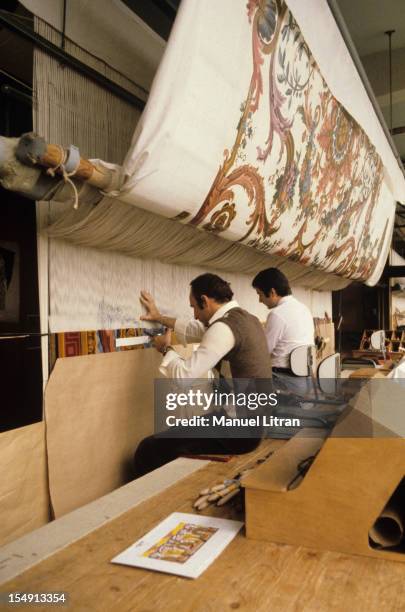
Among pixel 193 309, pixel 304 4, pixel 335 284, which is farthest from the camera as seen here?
pixel 335 284

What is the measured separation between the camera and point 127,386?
2104 millimetres

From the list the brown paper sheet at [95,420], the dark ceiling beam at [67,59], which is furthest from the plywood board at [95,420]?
the dark ceiling beam at [67,59]

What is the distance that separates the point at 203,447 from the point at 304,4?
1704 millimetres

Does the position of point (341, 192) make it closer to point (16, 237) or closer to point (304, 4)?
point (304, 4)

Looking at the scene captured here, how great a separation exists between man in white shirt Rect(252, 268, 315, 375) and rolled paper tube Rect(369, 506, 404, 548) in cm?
218

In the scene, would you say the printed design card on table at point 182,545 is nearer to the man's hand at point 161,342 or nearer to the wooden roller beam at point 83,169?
the wooden roller beam at point 83,169

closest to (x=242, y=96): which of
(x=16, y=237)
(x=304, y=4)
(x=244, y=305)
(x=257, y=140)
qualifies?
(x=257, y=140)

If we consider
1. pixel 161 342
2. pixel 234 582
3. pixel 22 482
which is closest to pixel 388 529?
pixel 234 582

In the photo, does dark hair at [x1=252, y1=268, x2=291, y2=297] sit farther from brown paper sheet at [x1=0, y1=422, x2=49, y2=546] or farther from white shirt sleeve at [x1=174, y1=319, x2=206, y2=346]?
brown paper sheet at [x1=0, y1=422, x2=49, y2=546]

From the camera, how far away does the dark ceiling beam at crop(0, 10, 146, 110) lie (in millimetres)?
1389

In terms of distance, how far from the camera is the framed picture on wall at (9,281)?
1512 mm

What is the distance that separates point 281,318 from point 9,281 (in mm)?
2087

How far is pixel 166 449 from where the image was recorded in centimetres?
212

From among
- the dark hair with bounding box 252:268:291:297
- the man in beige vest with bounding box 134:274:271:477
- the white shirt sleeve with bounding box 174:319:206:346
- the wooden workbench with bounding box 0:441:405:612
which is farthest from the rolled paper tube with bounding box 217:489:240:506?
the dark hair with bounding box 252:268:291:297
